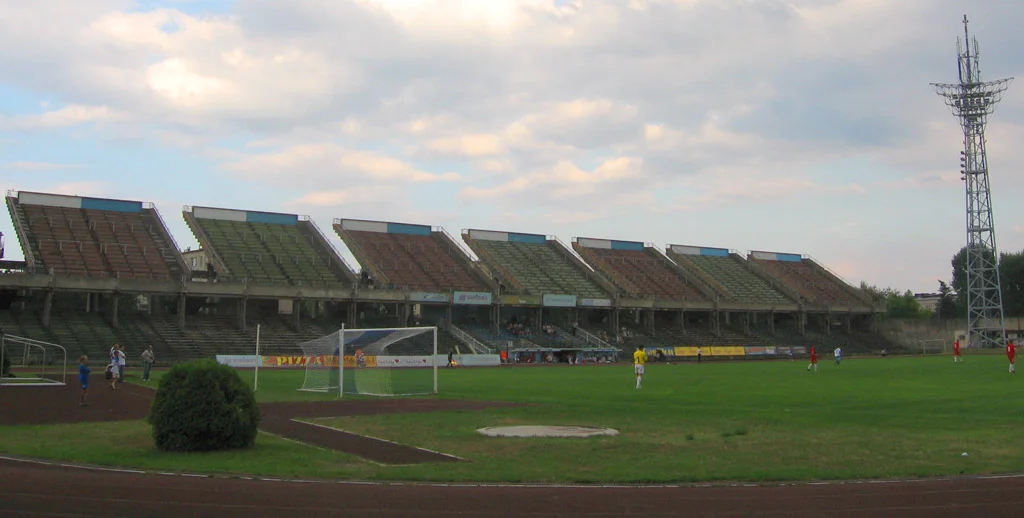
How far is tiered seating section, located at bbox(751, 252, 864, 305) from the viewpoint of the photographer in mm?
109250

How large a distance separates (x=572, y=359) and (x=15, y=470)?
63768 mm

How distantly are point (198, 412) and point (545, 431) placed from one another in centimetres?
745

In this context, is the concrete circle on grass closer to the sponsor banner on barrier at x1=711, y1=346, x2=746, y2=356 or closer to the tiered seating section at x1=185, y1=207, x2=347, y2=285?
the tiered seating section at x1=185, y1=207, x2=347, y2=285

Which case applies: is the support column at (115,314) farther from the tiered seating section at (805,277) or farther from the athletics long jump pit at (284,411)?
the tiered seating section at (805,277)

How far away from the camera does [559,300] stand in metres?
85.9

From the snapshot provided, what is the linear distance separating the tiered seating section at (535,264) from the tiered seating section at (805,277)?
→ 29.8 meters

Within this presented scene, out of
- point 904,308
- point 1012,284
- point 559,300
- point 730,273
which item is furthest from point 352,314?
point 904,308

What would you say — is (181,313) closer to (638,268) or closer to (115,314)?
(115,314)

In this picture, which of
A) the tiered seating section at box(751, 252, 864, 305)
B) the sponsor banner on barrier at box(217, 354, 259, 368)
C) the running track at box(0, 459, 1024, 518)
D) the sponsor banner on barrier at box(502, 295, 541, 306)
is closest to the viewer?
the running track at box(0, 459, 1024, 518)

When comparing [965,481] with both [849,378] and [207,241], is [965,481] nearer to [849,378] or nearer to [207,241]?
[849,378]

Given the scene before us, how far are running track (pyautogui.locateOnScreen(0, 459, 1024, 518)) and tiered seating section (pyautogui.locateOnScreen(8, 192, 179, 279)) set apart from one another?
57.6m

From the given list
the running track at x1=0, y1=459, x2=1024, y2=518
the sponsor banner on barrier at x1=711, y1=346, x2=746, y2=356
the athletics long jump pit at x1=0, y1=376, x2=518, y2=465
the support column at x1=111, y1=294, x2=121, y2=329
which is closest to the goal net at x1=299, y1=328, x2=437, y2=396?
the athletics long jump pit at x1=0, y1=376, x2=518, y2=465

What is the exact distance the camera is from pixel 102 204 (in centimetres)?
7775

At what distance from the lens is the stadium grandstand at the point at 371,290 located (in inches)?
2591
